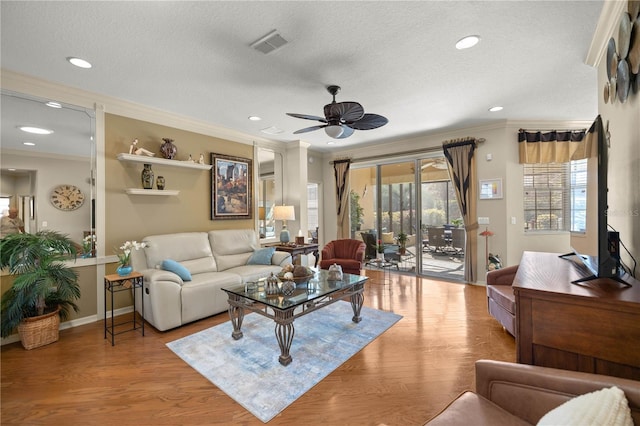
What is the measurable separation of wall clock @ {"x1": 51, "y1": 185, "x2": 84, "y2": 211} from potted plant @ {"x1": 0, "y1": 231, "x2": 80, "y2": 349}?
411mm

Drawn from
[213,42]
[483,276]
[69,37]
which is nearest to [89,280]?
[69,37]

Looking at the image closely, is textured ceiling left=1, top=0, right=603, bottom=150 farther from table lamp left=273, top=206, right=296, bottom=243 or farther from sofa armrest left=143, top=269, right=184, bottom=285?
sofa armrest left=143, top=269, right=184, bottom=285

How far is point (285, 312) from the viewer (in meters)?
2.36

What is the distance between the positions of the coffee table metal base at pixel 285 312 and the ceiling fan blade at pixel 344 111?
1.90 m

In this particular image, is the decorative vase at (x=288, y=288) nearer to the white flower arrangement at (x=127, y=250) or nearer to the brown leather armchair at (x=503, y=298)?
the white flower arrangement at (x=127, y=250)

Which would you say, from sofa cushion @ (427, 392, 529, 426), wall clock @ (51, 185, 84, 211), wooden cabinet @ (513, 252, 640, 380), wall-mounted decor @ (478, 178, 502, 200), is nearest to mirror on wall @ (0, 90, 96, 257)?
wall clock @ (51, 185, 84, 211)

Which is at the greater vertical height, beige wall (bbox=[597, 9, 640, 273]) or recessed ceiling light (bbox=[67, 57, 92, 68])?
recessed ceiling light (bbox=[67, 57, 92, 68])

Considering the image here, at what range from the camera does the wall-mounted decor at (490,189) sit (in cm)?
471

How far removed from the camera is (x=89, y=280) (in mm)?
3381

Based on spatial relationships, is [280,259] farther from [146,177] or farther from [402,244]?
[402,244]

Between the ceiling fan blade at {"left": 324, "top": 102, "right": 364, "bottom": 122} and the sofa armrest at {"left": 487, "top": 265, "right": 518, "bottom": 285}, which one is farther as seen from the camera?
the sofa armrest at {"left": 487, "top": 265, "right": 518, "bottom": 285}

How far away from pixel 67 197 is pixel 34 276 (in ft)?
3.44

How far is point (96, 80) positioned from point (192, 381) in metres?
3.27

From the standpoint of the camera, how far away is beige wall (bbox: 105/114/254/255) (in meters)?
3.59
